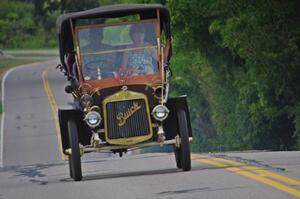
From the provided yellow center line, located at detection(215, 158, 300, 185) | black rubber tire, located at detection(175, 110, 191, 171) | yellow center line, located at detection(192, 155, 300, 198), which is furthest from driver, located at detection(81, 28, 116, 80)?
yellow center line, located at detection(215, 158, 300, 185)

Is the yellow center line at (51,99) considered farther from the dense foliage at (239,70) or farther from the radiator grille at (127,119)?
the radiator grille at (127,119)

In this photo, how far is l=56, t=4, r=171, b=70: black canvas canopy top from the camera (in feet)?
59.3

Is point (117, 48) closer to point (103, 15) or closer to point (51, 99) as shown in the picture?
point (103, 15)

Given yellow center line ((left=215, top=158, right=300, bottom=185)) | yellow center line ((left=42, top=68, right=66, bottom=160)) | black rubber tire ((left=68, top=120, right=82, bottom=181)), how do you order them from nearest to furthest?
yellow center line ((left=215, top=158, right=300, bottom=185)) < black rubber tire ((left=68, top=120, right=82, bottom=181)) < yellow center line ((left=42, top=68, right=66, bottom=160))

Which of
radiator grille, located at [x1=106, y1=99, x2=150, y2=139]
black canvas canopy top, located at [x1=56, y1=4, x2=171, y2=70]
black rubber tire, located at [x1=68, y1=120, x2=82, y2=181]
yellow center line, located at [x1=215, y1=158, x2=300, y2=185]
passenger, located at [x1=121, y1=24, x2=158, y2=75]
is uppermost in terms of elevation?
black canvas canopy top, located at [x1=56, y1=4, x2=171, y2=70]

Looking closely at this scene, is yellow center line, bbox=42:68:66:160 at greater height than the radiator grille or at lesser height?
greater

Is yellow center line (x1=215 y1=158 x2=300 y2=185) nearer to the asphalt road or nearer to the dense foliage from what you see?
the asphalt road

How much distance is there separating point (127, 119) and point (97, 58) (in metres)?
1.57

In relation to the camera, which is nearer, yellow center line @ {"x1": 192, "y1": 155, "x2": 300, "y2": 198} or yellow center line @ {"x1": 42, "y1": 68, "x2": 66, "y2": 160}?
yellow center line @ {"x1": 192, "y1": 155, "x2": 300, "y2": 198}

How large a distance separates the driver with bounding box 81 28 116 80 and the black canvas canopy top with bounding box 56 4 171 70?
34 cm

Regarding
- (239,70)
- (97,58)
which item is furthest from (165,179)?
(239,70)

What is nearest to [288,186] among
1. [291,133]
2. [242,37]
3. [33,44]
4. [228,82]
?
[242,37]

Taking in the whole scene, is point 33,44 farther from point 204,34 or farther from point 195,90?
point 204,34

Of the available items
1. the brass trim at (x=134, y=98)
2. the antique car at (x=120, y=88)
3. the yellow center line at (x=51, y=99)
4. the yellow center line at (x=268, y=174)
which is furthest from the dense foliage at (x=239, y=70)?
the brass trim at (x=134, y=98)
